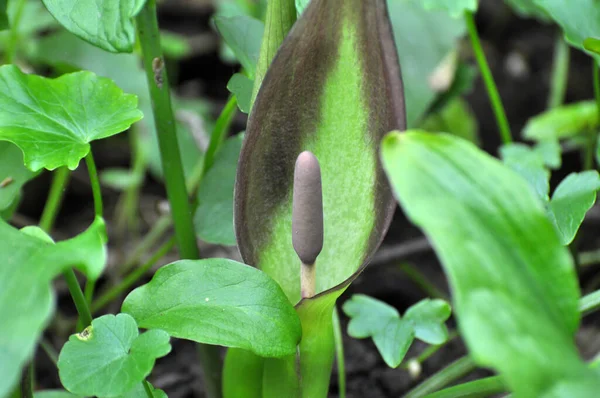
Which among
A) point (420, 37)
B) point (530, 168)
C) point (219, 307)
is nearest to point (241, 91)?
point (219, 307)

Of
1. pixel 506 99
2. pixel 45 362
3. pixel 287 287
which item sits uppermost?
pixel 287 287

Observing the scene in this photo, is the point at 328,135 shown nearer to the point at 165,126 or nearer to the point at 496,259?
the point at 165,126

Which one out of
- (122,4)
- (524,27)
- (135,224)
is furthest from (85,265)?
(524,27)

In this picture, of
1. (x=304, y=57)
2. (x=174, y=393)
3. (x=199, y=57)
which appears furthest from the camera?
(x=199, y=57)

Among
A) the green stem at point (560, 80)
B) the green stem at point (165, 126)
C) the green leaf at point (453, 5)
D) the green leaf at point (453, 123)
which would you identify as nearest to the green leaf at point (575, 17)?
the green leaf at point (453, 5)

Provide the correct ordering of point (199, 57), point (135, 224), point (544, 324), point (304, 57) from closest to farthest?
point (544, 324) < point (304, 57) < point (135, 224) < point (199, 57)

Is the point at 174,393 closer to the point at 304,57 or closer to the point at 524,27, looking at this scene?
the point at 304,57

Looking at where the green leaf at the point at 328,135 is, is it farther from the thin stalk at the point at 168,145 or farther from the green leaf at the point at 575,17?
the green leaf at the point at 575,17
